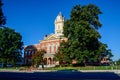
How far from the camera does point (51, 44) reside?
351 feet

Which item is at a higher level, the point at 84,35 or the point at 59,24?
the point at 59,24

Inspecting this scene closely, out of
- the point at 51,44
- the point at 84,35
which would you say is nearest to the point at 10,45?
the point at 51,44

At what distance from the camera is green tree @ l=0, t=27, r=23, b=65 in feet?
322

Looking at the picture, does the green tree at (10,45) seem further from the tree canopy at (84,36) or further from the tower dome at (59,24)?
the tree canopy at (84,36)

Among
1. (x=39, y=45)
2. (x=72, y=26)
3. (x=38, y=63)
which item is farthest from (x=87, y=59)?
(x=39, y=45)

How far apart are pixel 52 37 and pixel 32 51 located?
1660 centimetres

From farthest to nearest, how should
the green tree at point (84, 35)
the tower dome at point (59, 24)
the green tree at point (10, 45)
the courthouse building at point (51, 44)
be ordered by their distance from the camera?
1. the tower dome at point (59, 24)
2. the courthouse building at point (51, 44)
3. the green tree at point (10, 45)
4. the green tree at point (84, 35)

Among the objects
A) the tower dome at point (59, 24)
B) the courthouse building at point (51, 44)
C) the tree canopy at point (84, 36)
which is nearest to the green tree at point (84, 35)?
the tree canopy at point (84, 36)

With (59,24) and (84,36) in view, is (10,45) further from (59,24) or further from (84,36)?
(84,36)

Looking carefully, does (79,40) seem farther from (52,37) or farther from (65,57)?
(52,37)

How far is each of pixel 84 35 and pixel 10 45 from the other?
39593 mm

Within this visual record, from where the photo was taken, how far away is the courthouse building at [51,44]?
102250mm

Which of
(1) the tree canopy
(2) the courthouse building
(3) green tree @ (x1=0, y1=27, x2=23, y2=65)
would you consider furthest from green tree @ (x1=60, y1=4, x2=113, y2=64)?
(3) green tree @ (x1=0, y1=27, x2=23, y2=65)

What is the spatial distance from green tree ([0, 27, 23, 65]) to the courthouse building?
10.2 m
